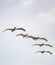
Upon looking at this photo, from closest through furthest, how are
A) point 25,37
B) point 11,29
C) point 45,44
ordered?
point 11,29
point 25,37
point 45,44

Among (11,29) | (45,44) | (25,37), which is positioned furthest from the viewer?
(45,44)

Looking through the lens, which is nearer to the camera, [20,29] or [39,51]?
[20,29]

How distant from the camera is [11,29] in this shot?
31703 mm

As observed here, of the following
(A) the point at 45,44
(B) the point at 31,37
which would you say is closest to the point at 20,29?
(B) the point at 31,37

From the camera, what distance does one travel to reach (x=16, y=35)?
33156mm

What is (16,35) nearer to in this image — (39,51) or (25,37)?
(25,37)

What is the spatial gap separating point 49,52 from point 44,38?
2914mm

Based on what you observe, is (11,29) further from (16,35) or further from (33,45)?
(33,45)

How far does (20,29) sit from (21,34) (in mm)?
2331

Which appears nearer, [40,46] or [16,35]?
[16,35]

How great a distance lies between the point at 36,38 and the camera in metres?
34.3

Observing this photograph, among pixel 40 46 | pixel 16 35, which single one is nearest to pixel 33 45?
pixel 40 46

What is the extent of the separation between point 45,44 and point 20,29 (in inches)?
203

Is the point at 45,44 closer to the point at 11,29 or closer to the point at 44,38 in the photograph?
the point at 44,38
